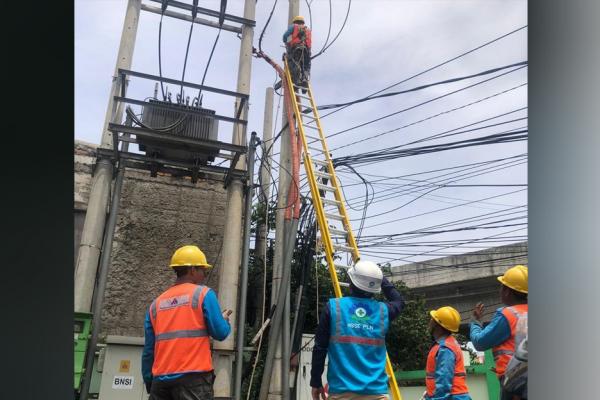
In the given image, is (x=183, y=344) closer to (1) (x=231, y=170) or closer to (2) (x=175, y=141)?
(2) (x=175, y=141)

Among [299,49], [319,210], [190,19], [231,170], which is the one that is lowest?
[319,210]

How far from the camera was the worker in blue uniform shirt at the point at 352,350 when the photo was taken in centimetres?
322

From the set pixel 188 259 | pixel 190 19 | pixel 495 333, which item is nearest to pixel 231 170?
pixel 190 19

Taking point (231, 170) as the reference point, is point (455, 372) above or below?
below

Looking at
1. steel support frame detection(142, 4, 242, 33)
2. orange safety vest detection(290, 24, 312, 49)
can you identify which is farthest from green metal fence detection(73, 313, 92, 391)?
orange safety vest detection(290, 24, 312, 49)

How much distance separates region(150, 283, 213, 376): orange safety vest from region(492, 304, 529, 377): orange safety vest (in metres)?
1.84

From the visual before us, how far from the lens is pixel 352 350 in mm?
3277

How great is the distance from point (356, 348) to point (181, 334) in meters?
1.14

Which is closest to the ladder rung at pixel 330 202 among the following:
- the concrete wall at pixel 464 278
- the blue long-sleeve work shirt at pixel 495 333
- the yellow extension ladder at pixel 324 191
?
the yellow extension ladder at pixel 324 191

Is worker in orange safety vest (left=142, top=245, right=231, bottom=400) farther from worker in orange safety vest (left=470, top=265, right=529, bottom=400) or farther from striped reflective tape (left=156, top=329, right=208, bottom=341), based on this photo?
worker in orange safety vest (left=470, top=265, right=529, bottom=400)

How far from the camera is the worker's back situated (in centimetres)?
322

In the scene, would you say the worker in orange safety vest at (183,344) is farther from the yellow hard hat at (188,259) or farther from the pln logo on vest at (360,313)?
the pln logo on vest at (360,313)
